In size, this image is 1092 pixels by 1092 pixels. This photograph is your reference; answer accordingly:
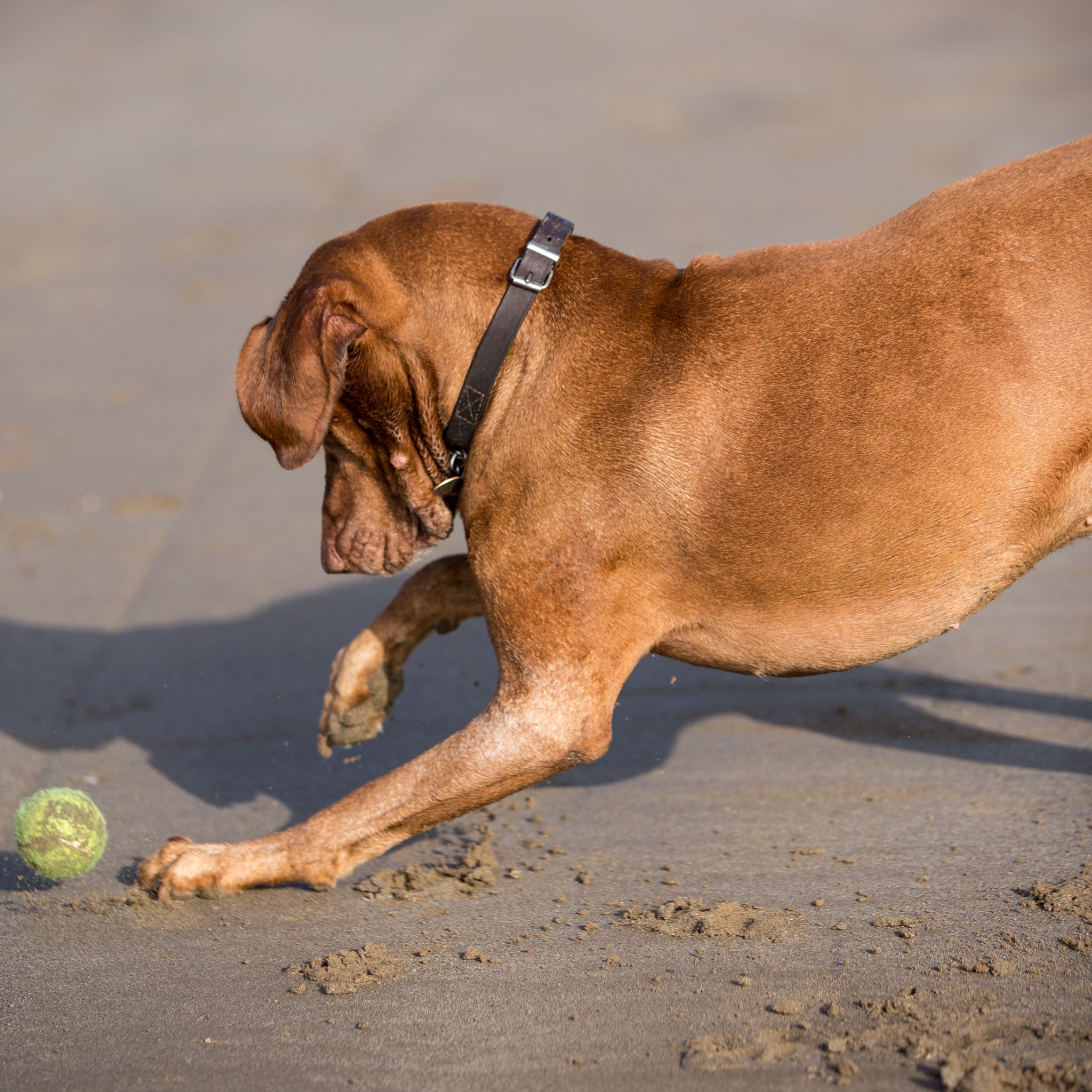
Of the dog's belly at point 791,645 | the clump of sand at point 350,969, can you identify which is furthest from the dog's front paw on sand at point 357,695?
the dog's belly at point 791,645

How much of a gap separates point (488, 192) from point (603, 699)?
9.22m

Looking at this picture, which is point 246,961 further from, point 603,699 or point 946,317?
point 946,317

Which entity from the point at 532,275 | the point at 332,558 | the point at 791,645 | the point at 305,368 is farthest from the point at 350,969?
the point at 532,275

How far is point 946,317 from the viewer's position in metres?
3.01

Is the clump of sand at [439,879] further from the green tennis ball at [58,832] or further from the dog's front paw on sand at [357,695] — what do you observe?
the green tennis ball at [58,832]

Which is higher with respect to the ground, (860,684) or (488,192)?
(488,192)

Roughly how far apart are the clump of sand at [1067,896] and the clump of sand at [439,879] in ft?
4.63

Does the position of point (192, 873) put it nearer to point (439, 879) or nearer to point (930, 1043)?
point (439, 879)

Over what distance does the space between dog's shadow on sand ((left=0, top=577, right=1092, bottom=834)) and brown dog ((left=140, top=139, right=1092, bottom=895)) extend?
0.97 m

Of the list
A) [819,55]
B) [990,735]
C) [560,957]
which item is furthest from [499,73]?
[560,957]

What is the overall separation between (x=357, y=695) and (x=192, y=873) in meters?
0.71

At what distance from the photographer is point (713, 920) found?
325 cm

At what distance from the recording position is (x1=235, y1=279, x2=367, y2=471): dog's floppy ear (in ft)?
10.2

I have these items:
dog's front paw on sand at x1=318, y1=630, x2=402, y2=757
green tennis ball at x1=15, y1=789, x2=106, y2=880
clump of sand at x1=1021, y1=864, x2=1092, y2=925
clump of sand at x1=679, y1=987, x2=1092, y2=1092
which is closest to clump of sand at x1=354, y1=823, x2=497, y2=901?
dog's front paw on sand at x1=318, y1=630, x2=402, y2=757
